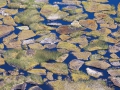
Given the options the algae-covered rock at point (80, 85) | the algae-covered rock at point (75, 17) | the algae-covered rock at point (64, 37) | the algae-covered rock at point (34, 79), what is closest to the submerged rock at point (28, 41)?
the algae-covered rock at point (64, 37)

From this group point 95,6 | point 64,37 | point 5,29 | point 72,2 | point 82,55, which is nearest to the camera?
point 82,55

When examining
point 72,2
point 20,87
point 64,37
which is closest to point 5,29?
point 64,37

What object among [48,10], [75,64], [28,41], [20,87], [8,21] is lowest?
[20,87]

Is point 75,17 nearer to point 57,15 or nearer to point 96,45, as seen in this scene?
point 57,15

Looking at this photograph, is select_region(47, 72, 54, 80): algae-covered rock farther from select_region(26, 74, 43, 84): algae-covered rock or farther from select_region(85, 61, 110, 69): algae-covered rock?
select_region(85, 61, 110, 69): algae-covered rock

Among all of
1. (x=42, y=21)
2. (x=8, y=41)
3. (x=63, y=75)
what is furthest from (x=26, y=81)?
(x=42, y=21)

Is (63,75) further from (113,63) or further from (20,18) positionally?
(20,18)

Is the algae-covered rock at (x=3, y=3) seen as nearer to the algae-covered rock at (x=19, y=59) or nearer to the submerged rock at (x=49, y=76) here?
the algae-covered rock at (x=19, y=59)
